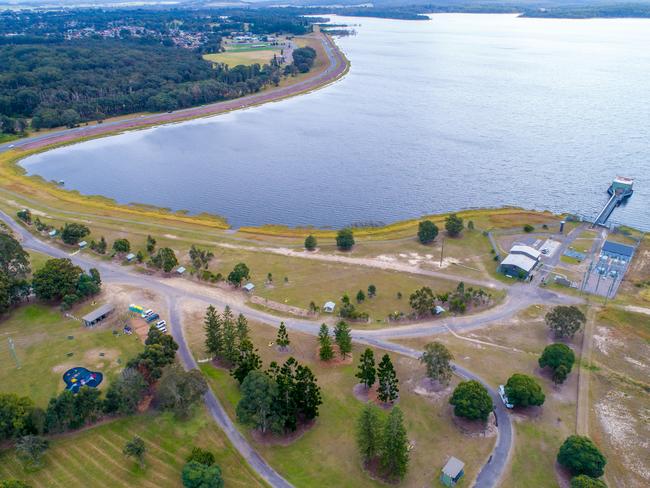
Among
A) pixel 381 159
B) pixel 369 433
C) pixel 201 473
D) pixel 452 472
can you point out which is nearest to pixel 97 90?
pixel 381 159

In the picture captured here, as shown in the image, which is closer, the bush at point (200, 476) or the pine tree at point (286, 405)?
the bush at point (200, 476)

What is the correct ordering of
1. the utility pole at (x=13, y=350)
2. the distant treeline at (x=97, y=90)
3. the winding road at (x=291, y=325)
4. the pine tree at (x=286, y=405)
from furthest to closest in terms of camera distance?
the distant treeline at (x=97, y=90)
the utility pole at (x=13, y=350)
the pine tree at (x=286, y=405)
the winding road at (x=291, y=325)

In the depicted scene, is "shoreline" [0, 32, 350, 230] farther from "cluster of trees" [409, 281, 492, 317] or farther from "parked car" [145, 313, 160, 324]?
"cluster of trees" [409, 281, 492, 317]

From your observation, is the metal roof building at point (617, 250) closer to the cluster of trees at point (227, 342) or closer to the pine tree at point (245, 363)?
the pine tree at point (245, 363)

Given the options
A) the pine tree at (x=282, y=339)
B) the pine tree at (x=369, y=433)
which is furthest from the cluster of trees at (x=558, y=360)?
the pine tree at (x=282, y=339)

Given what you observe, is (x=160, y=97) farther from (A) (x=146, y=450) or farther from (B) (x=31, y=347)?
(A) (x=146, y=450)

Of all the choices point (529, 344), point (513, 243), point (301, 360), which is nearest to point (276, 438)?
point (301, 360)
